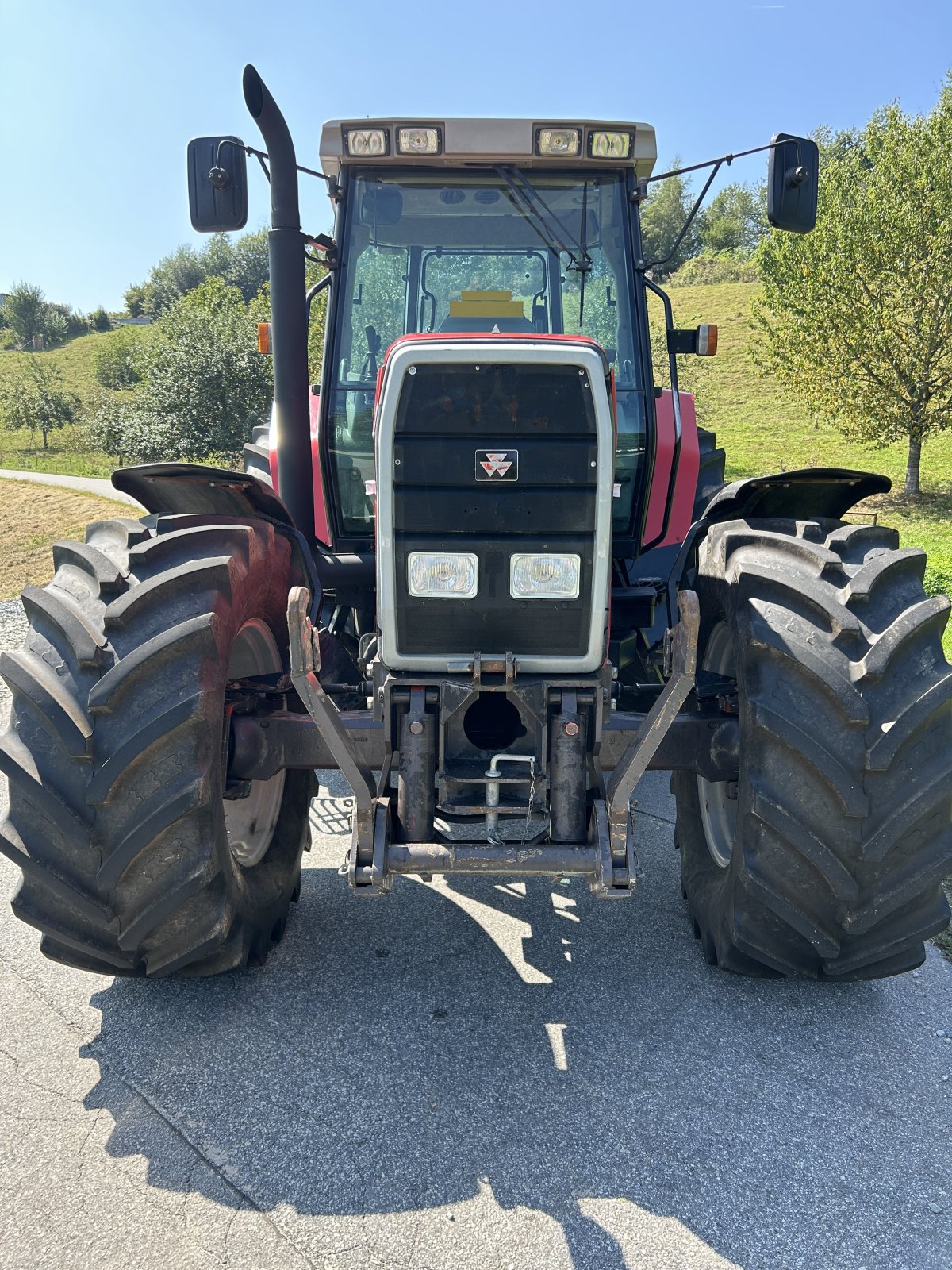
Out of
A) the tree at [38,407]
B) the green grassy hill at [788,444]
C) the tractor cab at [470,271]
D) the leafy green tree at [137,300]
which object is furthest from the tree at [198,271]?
the tractor cab at [470,271]

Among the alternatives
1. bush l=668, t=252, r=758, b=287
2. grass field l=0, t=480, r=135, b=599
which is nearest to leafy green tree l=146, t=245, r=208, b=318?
bush l=668, t=252, r=758, b=287

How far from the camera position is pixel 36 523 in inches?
575

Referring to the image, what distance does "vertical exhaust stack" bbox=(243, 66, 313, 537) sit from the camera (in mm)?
3430

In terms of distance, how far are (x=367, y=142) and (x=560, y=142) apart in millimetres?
760

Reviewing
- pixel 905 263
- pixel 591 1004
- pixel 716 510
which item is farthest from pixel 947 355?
pixel 591 1004

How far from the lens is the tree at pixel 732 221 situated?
6712cm

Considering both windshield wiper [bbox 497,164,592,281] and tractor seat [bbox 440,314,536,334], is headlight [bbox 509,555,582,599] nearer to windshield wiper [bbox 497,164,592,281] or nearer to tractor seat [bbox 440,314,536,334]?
tractor seat [bbox 440,314,536,334]

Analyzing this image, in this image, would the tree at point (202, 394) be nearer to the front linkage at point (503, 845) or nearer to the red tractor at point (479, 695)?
the red tractor at point (479, 695)

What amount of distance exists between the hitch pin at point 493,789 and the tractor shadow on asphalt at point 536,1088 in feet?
2.10

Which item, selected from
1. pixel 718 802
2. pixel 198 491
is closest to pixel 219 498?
pixel 198 491

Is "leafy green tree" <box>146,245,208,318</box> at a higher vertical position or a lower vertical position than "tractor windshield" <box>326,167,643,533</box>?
higher

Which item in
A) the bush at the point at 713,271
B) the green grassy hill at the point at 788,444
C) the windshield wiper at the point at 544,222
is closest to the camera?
the windshield wiper at the point at 544,222

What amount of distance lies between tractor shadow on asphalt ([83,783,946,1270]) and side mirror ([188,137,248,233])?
264 cm

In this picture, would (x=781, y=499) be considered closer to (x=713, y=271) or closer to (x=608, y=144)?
(x=608, y=144)
